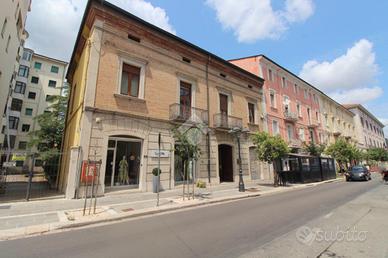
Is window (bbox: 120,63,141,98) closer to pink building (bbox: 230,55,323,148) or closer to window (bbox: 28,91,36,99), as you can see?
pink building (bbox: 230,55,323,148)

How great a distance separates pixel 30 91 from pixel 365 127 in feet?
234

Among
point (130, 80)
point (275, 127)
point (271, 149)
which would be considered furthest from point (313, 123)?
point (130, 80)

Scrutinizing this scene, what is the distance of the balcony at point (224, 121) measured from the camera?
15.6m

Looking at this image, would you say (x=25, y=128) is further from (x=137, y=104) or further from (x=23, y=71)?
(x=137, y=104)

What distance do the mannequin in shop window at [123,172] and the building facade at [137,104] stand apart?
0.05 metres

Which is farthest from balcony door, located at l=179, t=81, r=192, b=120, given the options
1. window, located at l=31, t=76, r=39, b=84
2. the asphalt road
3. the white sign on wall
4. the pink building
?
window, located at l=31, t=76, r=39, b=84

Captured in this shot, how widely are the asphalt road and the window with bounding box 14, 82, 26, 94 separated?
38.9 m

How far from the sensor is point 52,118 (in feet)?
70.4

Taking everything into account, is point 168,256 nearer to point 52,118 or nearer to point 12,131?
point 52,118

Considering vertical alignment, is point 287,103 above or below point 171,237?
above

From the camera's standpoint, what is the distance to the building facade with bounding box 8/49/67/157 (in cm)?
3256

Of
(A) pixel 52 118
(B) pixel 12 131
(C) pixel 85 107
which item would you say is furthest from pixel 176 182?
(B) pixel 12 131

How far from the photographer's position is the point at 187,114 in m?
14.1

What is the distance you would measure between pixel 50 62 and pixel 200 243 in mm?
44995
